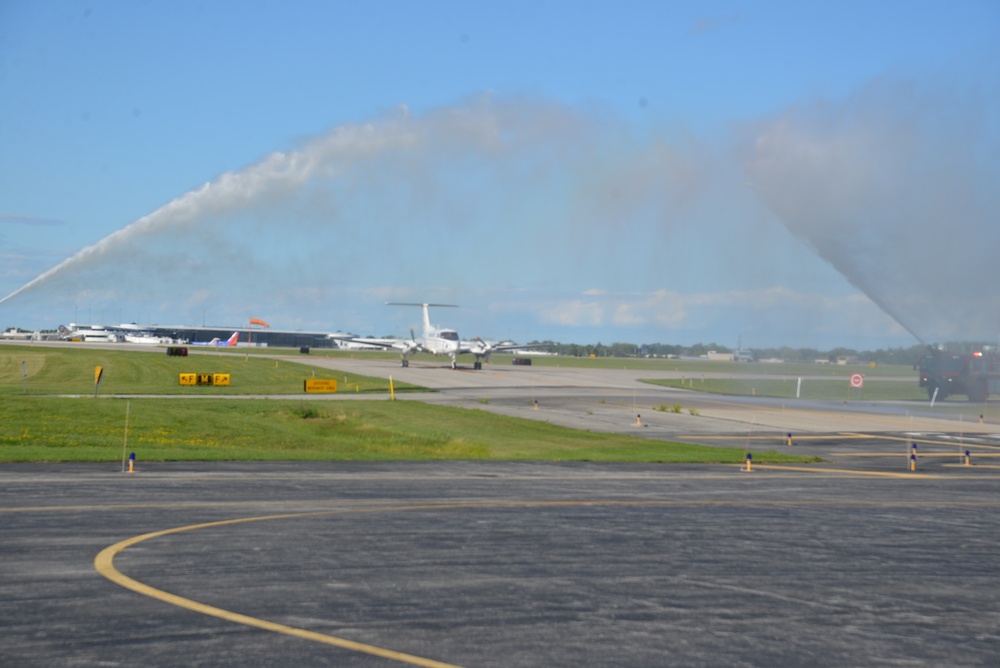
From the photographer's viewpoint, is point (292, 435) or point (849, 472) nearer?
point (849, 472)

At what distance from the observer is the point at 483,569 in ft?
44.9

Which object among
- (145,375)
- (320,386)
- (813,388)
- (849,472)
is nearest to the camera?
(849,472)

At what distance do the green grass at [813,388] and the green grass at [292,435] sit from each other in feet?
130

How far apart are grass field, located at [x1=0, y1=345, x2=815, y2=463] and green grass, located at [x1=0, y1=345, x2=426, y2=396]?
1.34m

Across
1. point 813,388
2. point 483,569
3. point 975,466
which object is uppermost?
point 813,388

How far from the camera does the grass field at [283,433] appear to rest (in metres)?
32.2

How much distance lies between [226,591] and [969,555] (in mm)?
12176

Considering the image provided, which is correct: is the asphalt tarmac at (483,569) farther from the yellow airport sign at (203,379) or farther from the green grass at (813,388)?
the green grass at (813,388)

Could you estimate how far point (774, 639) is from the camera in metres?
10.5

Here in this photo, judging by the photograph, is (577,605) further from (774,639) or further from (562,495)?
(562,495)

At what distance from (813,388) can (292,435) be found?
204ft

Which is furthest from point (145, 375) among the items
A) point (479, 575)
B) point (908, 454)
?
point (479, 575)

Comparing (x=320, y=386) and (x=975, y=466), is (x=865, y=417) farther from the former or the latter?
(x=320, y=386)

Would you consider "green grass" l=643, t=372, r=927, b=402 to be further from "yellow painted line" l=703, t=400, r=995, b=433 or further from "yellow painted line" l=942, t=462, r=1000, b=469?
"yellow painted line" l=942, t=462, r=1000, b=469
